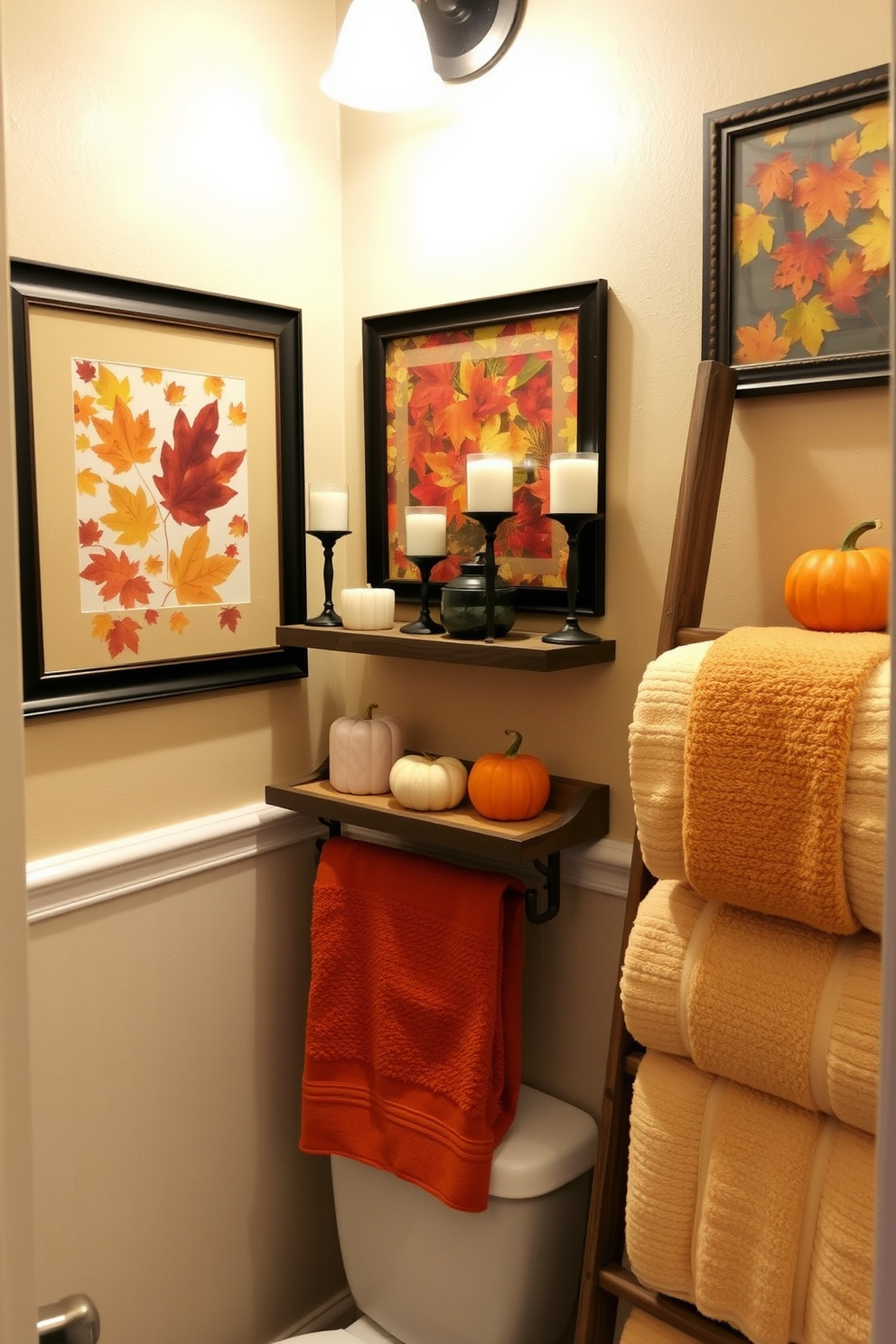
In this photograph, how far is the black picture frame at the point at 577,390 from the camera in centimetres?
144

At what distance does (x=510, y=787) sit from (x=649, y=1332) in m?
0.65

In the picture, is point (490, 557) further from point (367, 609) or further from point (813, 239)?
point (813, 239)

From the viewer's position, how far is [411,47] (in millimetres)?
1445

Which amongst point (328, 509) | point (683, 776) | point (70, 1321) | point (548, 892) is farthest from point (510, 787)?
point (70, 1321)

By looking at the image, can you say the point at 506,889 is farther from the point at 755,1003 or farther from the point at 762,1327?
the point at 762,1327

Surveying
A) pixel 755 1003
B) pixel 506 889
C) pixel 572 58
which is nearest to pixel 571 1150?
pixel 506 889

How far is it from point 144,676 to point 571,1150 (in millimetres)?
875

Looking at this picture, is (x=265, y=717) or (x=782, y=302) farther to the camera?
(x=265, y=717)

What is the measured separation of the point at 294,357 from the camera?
1.67 m

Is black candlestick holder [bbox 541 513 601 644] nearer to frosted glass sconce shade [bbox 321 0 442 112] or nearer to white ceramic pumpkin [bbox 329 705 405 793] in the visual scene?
white ceramic pumpkin [bbox 329 705 405 793]

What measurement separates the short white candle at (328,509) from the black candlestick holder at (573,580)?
0.34 metres

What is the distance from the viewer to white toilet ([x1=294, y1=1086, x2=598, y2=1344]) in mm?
1458

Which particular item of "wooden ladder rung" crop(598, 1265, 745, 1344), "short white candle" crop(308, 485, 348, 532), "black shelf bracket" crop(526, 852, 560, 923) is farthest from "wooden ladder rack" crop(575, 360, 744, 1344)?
"short white candle" crop(308, 485, 348, 532)

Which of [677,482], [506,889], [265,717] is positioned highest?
[677,482]
